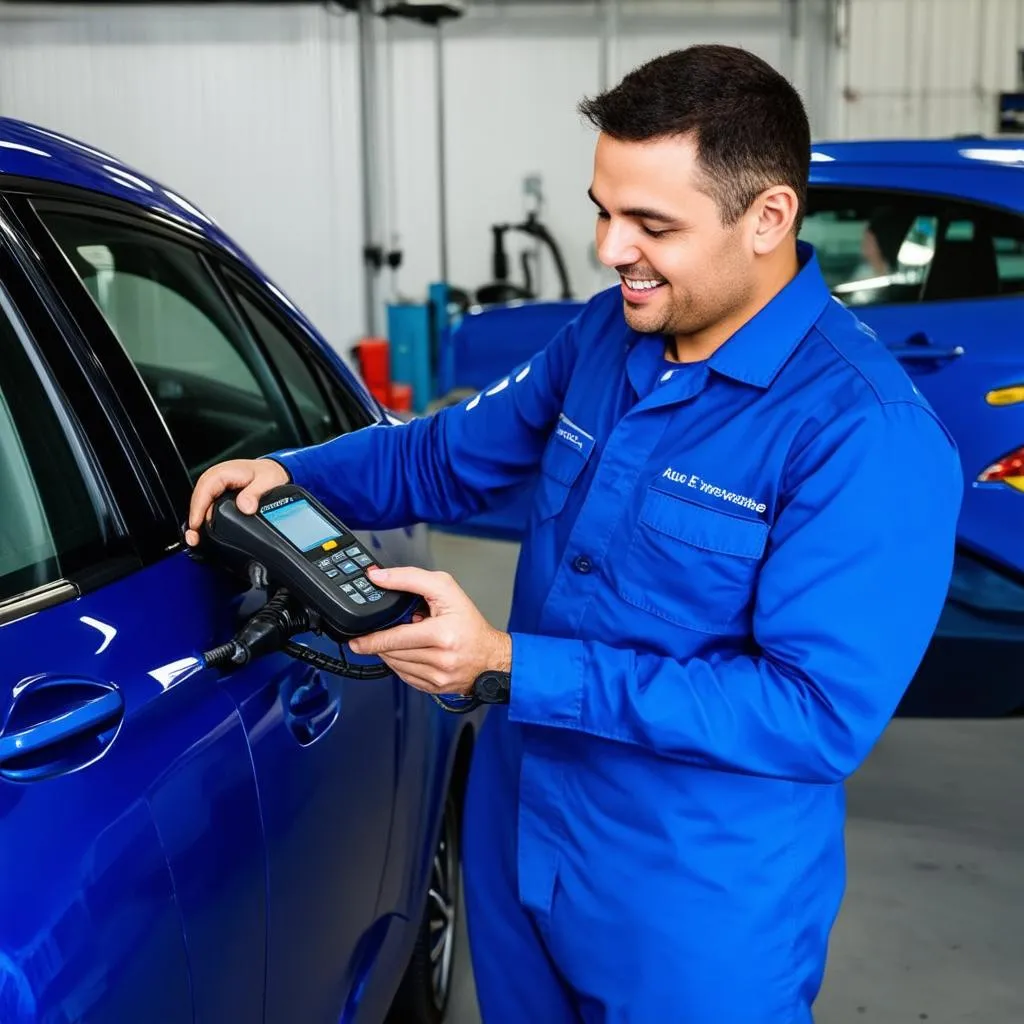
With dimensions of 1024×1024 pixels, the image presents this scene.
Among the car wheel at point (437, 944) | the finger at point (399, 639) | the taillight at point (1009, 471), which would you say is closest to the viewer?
the finger at point (399, 639)

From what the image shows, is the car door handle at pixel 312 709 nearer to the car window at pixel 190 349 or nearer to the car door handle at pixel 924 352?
the car window at pixel 190 349

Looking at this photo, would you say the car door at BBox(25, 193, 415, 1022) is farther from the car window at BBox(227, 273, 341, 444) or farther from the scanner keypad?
the scanner keypad

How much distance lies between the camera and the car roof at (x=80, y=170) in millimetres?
1478

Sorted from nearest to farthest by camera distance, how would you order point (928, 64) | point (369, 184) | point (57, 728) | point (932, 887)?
point (57, 728), point (932, 887), point (369, 184), point (928, 64)

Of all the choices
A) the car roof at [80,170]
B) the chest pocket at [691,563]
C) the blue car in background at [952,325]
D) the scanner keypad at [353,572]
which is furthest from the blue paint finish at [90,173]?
the blue car in background at [952,325]

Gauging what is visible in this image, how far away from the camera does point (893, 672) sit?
1.32 m

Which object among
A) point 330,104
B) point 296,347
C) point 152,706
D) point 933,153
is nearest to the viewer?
point 152,706

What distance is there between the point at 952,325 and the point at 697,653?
95.0 inches

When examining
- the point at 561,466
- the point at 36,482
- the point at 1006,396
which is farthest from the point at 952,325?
the point at 36,482

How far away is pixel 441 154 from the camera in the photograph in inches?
363

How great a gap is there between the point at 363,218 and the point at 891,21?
3.95 m

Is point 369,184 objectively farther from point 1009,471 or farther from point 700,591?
point 700,591

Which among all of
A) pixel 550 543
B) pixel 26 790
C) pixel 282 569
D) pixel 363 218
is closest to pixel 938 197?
pixel 550 543

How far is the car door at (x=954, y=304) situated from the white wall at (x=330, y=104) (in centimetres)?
582
